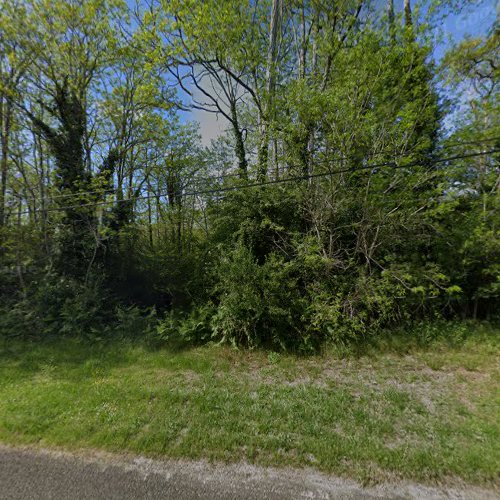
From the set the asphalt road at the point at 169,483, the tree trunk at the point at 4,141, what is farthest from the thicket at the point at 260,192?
the asphalt road at the point at 169,483

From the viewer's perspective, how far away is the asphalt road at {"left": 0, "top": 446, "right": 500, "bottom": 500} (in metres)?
2.03

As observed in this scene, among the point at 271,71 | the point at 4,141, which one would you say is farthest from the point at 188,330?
the point at 4,141

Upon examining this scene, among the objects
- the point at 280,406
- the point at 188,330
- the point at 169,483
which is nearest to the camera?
the point at 169,483

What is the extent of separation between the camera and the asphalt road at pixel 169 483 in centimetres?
203

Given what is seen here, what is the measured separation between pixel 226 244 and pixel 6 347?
5.35 m

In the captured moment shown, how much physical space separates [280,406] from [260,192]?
451 cm

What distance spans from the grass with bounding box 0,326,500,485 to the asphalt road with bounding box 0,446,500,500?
0.40ft

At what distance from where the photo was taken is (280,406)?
10.4ft

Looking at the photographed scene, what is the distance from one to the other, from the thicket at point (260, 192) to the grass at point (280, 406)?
0.76 meters

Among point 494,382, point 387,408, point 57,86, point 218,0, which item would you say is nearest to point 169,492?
point 387,408

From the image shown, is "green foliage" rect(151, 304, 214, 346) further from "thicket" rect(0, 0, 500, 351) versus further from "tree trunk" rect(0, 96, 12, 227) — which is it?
"tree trunk" rect(0, 96, 12, 227)

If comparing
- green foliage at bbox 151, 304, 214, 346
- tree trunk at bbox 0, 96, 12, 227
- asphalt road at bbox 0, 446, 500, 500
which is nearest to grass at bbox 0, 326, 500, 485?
asphalt road at bbox 0, 446, 500, 500

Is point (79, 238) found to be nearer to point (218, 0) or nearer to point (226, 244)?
point (226, 244)

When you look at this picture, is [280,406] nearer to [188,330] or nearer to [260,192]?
[188,330]
